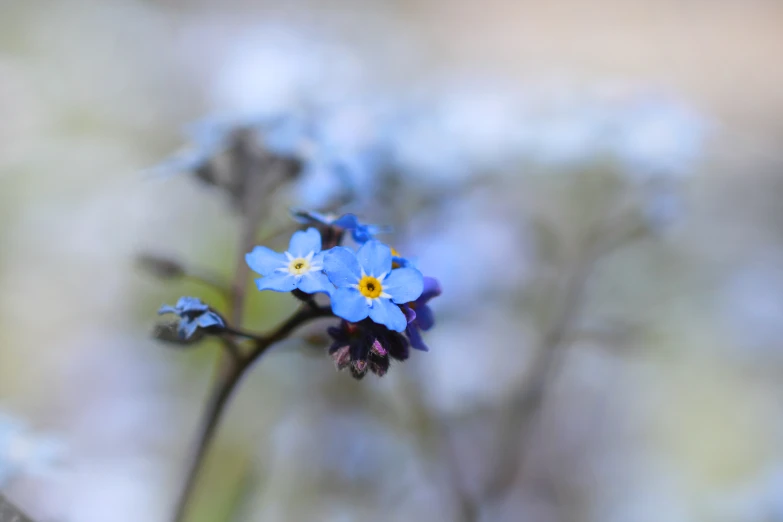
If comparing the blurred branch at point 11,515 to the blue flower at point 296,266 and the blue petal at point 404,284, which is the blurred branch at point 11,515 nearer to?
the blue flower at point 296,266

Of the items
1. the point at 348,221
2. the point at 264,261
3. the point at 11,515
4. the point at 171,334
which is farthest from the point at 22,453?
the point at 348,221

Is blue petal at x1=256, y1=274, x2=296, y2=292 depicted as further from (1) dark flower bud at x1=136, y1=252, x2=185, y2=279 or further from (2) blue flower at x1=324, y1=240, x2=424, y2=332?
(1) dark flower bud at x1=136, y1=252, x2=185, y2=279

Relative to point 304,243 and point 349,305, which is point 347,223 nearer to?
point 304,243

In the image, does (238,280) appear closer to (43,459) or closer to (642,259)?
(43,459)

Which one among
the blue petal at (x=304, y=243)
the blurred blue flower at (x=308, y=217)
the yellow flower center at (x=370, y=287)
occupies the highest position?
the blurred blue flower at (x=308, y=217)

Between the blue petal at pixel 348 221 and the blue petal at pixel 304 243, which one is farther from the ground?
the blue petal at pixel 348 221

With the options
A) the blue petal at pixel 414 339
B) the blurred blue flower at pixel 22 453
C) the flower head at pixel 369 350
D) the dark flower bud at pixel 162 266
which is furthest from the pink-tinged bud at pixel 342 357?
the blurred blue flower at pixel 22 453
